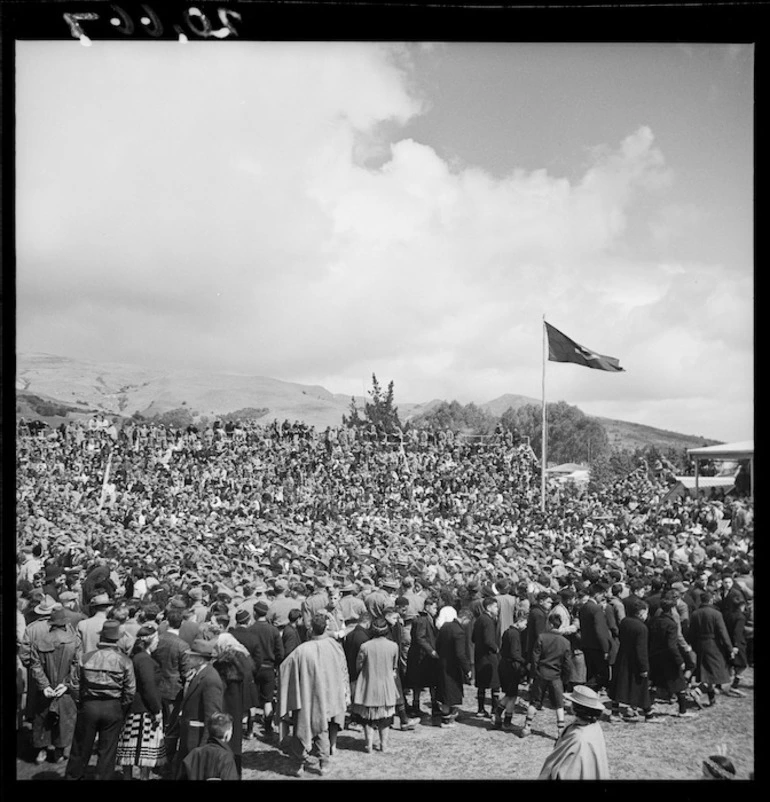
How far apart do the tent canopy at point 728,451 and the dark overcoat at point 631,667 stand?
1.42 metres

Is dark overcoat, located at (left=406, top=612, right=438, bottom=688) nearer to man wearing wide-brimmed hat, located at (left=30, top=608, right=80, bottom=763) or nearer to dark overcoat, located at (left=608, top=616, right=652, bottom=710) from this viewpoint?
dark overcoat, located at (left=608, top=616, right=652, bottom=710)

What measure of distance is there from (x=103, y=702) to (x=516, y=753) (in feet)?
10.3

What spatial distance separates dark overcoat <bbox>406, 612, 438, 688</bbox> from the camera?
529 centimetres

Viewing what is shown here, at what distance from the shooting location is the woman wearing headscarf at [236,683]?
5.00m

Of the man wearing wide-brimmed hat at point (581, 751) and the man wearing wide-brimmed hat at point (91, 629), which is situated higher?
the man wearing wide-brimmed hat at point (91, 629)

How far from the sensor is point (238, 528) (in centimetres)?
535

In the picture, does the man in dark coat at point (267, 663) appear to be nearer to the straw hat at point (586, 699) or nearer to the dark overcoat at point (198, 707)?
the dark overcoat at point (198, 707)

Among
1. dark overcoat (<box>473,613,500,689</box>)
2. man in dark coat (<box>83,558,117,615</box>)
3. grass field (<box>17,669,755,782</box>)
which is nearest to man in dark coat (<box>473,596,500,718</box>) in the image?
dark overcoat (<box>473,613,500,689</box>)

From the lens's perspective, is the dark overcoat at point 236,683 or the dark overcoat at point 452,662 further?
the dark overcoat at point 452,662

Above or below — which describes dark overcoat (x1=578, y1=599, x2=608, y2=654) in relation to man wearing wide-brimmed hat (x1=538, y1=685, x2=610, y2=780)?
above

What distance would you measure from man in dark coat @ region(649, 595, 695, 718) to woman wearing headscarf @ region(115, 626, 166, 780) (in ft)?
12.5
